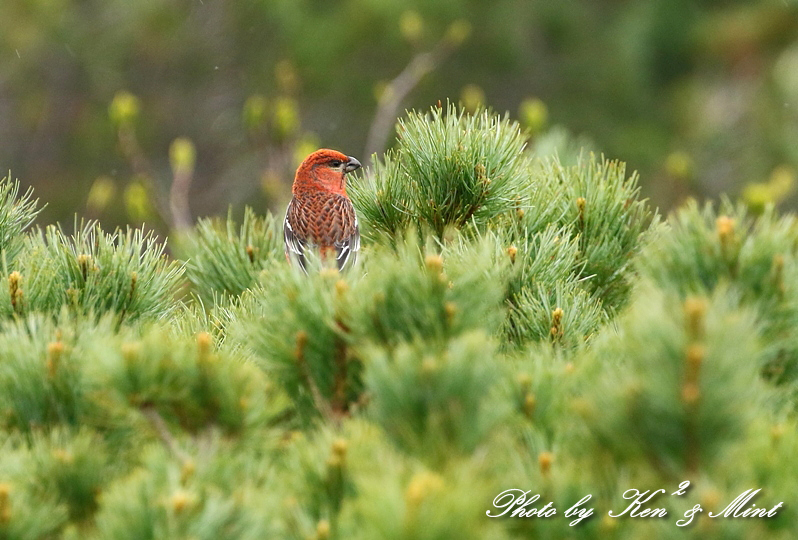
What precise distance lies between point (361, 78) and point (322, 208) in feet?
26.2

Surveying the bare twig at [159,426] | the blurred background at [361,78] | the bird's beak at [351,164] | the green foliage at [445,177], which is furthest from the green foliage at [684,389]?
the blurred background at [361,78]

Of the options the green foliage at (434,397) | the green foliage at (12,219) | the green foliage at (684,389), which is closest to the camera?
the green foliage at (684,389)

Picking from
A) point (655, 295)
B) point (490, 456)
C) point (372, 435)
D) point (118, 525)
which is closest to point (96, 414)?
point (118, 525)

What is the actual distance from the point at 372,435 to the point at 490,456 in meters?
0.18

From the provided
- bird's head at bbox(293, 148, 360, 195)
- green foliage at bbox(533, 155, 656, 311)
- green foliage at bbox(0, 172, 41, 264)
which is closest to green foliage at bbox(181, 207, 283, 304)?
green foliage at bbox(0, 172, 41, 264)

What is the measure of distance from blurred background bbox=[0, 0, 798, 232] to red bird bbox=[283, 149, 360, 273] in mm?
5766

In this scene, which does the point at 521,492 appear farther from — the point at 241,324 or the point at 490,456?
the point at 241,324

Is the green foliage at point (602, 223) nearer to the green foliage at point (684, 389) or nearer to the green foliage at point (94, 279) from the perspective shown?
the green foliage at point (94, 279)

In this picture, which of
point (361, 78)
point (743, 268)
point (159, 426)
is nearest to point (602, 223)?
Answer: point (743, 268)

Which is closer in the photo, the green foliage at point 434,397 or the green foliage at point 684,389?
the green foliage at point 684,389

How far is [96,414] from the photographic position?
1.56 m

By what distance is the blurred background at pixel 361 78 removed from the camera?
39.5ft

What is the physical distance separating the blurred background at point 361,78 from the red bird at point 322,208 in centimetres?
577

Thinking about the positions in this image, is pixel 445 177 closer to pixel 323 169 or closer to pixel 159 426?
pixel 159 426
